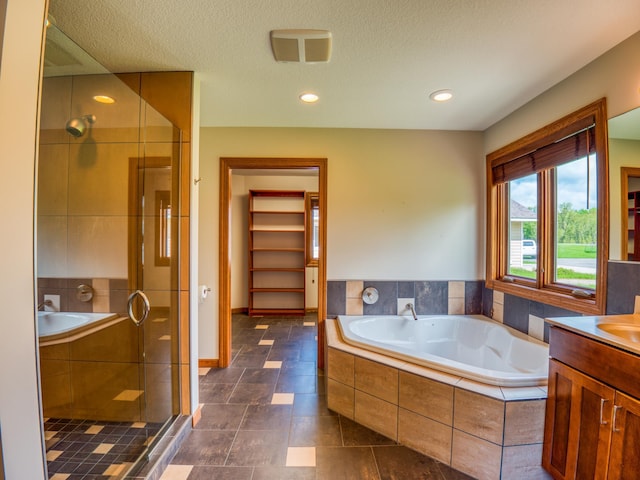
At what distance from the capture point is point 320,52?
161cm

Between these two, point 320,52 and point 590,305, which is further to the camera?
point 590,305

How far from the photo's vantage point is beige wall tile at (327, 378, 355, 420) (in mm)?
2007

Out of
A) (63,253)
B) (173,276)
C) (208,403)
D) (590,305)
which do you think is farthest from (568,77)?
(208,403)

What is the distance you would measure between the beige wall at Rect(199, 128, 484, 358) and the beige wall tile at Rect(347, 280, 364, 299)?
0.23 feet

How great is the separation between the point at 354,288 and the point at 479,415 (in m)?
1.45

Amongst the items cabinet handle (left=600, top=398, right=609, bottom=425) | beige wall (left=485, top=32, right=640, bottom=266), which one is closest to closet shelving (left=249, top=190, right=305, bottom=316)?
beige wall (left=485, top=32, right=640, bottom=266)

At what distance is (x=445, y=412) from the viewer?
161 cm

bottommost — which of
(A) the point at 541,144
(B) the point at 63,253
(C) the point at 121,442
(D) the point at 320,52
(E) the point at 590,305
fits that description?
(C) the point at 121,442

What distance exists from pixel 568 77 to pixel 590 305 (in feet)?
4.90

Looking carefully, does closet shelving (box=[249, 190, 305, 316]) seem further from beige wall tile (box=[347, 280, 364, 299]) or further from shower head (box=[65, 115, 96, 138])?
shower head (box=[65, 115, 96, 138])

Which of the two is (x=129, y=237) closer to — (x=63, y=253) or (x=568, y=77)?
(x=63, y=253)

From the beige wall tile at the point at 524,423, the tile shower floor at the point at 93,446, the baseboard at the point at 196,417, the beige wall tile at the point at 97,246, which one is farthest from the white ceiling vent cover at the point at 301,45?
Answer: the baseboard at the point at 196,417

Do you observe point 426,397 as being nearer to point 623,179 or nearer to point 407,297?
point 407,297

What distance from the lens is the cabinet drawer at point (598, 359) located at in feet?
3.37
